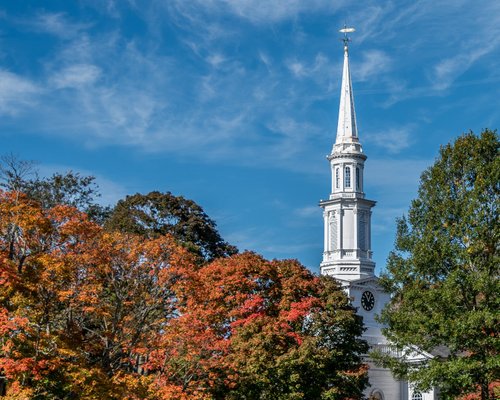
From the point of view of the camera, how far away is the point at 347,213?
233 ft

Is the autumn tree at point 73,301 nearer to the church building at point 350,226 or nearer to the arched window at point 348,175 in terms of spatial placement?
the church building at point 350,226

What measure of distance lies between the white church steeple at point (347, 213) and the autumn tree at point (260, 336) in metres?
22.5

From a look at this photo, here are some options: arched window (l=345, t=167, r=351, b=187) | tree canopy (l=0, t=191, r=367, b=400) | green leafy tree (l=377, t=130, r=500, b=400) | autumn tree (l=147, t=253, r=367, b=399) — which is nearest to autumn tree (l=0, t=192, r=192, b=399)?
tree canopy (l=0, t=191, r=367, b=400)

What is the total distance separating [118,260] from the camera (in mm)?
32406

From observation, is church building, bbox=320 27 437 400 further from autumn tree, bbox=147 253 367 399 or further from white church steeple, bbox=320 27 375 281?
autumn tree, bbox=147 253 367 399

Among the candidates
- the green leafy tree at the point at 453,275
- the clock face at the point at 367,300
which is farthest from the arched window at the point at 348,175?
the green leafy tree at the point at 453,275

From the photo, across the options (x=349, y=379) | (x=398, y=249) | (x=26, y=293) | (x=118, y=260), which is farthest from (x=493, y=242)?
(x=26, y=293)

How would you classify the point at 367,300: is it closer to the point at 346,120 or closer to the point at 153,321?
the point at 346,120

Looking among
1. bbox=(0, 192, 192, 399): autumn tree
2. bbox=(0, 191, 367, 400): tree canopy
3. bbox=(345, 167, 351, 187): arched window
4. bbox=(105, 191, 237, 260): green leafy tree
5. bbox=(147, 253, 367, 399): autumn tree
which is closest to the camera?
bbox=(0, 192, 192, 399): autumn tree

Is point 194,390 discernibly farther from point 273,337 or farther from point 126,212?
point 126,212

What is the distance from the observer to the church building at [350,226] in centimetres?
6950

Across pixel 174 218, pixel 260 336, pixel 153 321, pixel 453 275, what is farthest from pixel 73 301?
pixel 174 218

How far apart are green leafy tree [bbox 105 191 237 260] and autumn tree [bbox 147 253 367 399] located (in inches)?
598

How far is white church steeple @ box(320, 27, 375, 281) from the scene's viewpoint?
2758 inches
